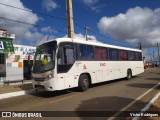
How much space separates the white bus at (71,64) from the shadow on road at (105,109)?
2.92 meters

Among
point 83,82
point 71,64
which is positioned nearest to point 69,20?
point 71,64

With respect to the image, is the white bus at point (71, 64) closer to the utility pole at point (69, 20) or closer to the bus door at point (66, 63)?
the bus door at point (66, 63)

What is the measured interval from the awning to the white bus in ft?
30.9

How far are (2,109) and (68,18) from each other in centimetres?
1154

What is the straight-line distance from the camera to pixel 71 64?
12672 millimetres

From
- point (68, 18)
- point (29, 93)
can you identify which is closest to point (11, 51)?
point (68, 18)

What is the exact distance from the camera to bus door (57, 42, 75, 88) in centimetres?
1188

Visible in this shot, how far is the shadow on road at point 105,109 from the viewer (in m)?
7.27

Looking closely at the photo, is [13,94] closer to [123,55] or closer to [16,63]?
[123,55]

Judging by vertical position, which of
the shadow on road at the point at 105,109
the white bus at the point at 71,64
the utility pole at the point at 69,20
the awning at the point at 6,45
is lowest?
the shadow on road at the point at 105,109

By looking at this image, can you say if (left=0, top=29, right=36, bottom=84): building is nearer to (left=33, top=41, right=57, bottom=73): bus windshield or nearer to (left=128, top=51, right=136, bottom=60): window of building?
(left=33, top=41, right=57, bottom=73): bus windshield

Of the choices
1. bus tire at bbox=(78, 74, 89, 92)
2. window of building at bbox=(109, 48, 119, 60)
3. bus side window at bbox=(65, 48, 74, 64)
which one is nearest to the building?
window of building at bbox=(109, 48, 119, 60)

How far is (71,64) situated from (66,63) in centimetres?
46

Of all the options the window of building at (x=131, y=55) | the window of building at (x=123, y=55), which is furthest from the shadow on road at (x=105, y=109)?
the window of building at (x=131, y=55)
